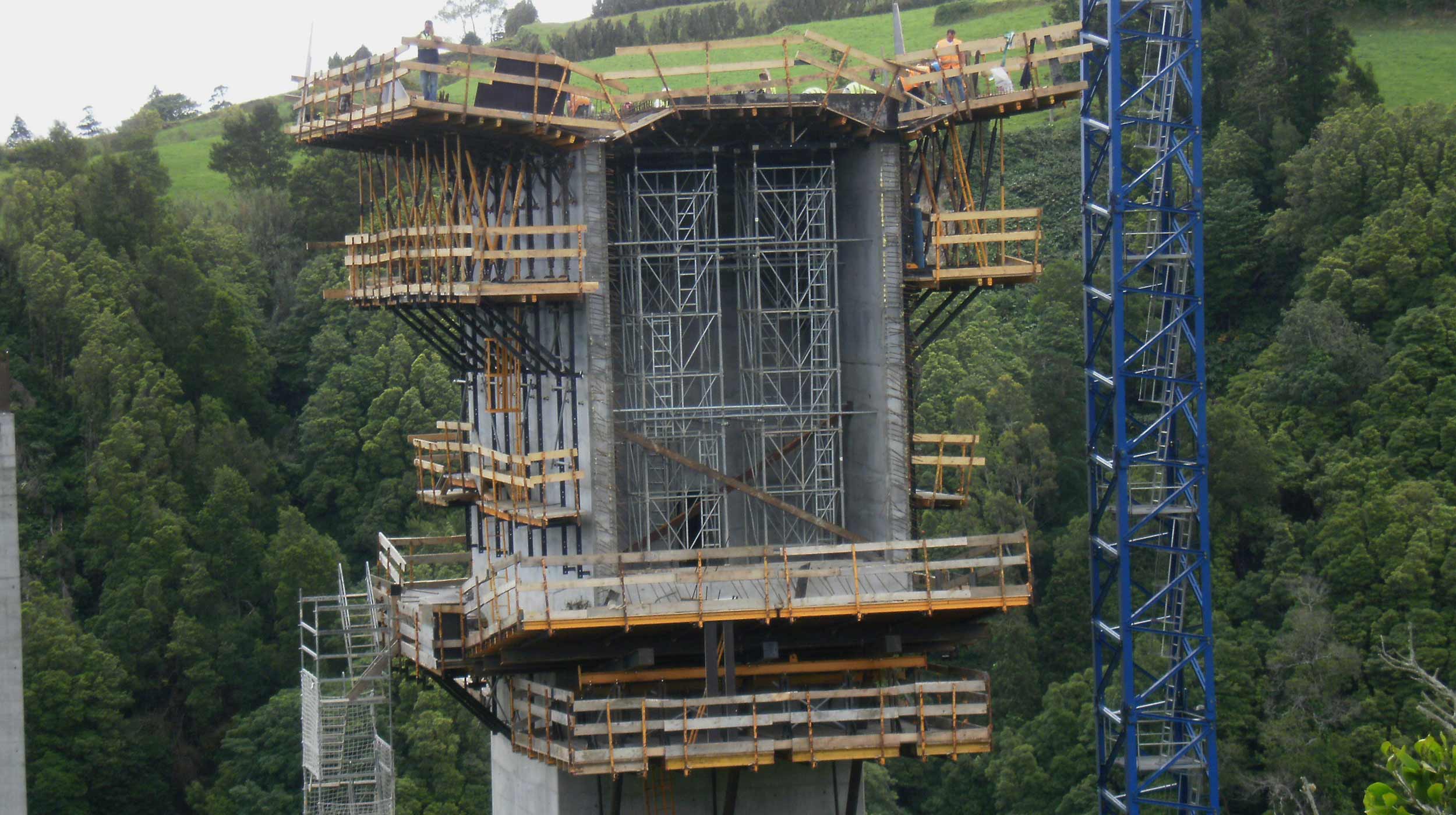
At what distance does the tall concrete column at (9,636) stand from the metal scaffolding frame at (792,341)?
1861 cm

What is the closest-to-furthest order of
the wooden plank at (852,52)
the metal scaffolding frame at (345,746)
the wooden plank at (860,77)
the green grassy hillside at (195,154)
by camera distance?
the wooden plank at (860,77)
the wooden plank at (852,52)
the metal scaffolding frame at (345,746)
the green grassy hillside at (195,154)

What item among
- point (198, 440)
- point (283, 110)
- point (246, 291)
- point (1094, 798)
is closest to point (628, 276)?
point (1094, 798)

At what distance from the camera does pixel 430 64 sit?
3469 cm

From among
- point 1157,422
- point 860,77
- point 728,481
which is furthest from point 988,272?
point 1157,422

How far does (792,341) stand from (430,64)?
7926 millimetres

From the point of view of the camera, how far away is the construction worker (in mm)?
34500

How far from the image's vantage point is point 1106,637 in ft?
174

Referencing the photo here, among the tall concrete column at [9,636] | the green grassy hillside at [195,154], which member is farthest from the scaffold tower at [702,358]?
the green grassy hillside at [195,154]

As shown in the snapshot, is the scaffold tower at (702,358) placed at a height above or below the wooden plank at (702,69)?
below

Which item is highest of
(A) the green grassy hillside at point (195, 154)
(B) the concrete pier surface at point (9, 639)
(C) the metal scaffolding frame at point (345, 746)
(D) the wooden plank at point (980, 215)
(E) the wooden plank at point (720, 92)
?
(A) the green grassy hillside at point (195, 154)

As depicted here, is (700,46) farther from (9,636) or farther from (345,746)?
(345,746)

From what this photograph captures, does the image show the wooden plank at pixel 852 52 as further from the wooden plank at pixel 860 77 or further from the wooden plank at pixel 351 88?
the wooden plank at pixel 351 88

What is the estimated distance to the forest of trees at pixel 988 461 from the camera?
204ft

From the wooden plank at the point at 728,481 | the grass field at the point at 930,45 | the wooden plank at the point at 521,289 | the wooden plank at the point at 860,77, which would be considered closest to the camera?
the wooden plank at the point at 521,289
